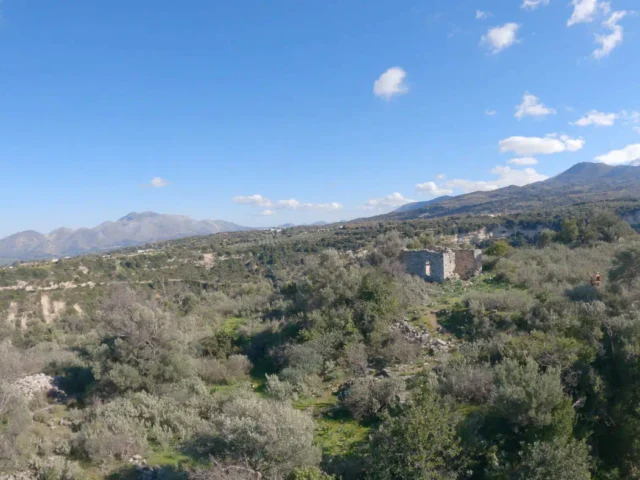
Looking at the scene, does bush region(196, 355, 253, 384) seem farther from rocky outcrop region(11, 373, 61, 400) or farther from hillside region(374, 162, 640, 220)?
hillside region(374, 162, 640, 220)

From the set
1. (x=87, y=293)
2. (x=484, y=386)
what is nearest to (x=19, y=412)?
(x=484, y=386)

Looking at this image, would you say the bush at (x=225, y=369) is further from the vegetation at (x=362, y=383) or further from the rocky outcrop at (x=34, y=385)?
the rocky outcrop at (x=34, y=385)

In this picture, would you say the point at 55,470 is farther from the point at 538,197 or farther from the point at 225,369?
the point at 538,197

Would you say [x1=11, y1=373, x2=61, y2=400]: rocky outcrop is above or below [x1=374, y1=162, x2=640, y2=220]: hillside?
below

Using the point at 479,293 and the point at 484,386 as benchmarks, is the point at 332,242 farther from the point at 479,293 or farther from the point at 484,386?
the point at 484,386

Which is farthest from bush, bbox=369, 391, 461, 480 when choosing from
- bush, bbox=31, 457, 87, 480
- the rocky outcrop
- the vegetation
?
the rocky outcrop

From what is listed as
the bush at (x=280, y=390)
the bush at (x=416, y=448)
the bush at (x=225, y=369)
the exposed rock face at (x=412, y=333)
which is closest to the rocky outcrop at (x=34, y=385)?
the bush at (x=225, y=369)

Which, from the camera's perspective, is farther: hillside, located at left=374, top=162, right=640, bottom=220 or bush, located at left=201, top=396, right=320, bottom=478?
hillside, located at left=374, top=162, right=640, bottom=220
